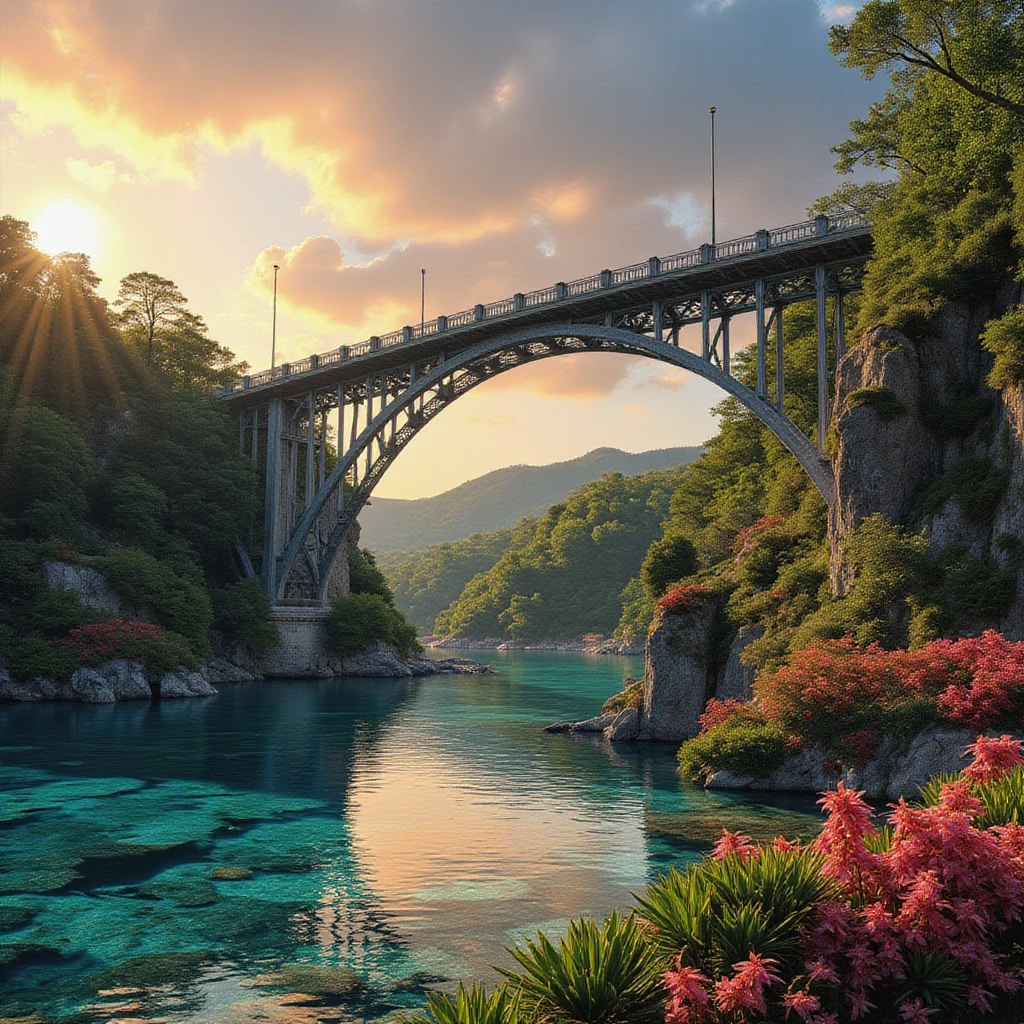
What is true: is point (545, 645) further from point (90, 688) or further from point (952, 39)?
point (952, 39)

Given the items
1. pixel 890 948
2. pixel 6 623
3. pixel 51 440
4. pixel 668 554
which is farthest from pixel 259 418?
pixel 890 948

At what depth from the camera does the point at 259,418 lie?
210 feet

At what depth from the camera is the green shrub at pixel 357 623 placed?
6025 centimetres

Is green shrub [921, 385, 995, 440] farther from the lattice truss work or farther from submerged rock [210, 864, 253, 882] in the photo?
submerged rock [210, 864, 253, 882]

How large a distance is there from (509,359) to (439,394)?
17.4 feet

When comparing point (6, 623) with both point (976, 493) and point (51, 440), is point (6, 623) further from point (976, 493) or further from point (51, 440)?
point (976, 493)

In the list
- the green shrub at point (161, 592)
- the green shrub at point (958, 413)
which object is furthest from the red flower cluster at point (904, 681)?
the green shrub at point (161, 592)

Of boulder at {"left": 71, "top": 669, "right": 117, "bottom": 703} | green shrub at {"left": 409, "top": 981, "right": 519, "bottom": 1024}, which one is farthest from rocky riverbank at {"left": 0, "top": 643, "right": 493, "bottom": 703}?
green shrub at {"left": 409, "top": 981, "right": 519, "bottom": 1024}

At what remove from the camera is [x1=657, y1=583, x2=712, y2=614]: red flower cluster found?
2997 cm

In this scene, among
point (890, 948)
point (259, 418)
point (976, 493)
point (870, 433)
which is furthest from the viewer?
point (259, 418)

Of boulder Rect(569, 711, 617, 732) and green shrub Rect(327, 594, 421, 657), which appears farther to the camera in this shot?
green shrub Rect(327, 594, 421, 657)

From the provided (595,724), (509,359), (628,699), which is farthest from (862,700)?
(509,359)

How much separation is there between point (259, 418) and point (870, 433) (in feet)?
153

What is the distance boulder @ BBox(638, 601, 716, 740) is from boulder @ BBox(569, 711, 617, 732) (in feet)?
11.4
